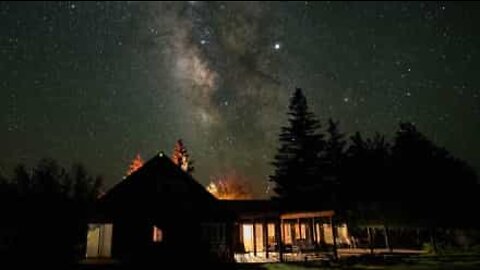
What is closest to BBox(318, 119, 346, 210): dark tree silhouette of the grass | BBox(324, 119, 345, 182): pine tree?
BBox(324, 119, 345, 182): pine tree

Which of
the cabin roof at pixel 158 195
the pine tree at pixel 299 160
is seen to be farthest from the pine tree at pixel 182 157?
the cabin roof at pixel 158 195

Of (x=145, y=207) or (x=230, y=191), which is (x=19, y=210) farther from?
(x=230, y=191)

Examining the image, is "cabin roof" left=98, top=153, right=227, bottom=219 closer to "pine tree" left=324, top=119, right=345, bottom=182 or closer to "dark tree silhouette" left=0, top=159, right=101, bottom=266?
"dark tree silhouette" left=0, top=159, right=101, bottom=266

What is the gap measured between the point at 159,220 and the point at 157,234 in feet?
2.62

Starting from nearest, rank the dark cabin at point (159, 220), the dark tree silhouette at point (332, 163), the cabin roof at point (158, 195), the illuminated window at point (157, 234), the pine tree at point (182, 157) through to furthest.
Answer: the dark cabin at point (159, 220), the cabin roof at point (158, 195), the illuminated window at point (157, 234), the dark tree silhouette at point (332, 163), the pine tree at point (182, 157)

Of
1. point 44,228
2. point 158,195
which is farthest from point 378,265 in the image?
point 44,228

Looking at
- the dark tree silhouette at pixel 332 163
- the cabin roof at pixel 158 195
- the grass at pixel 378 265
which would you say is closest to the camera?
the grass at pixel 378 265

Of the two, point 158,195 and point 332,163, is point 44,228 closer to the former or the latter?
point 158,195

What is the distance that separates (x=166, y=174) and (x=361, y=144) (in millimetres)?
37359

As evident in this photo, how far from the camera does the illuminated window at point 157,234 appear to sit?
868 inches

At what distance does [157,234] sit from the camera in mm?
22141

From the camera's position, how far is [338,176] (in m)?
48.7

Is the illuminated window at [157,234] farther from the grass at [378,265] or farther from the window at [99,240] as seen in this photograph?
the grass at [378,265]

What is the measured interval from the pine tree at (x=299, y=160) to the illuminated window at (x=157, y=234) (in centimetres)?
2519
